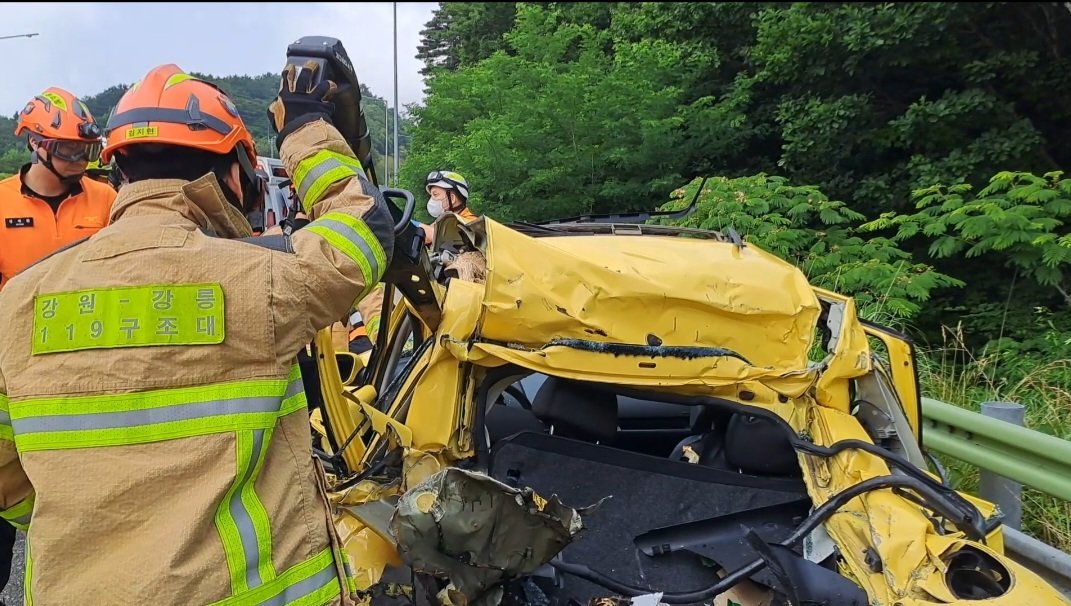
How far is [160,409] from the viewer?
1.29 meters

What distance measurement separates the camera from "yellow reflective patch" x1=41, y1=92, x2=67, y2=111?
3805 millimetres

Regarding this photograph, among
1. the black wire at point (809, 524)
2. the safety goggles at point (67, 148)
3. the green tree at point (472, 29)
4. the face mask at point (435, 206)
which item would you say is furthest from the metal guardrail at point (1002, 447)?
the green tree at point (472, 29)

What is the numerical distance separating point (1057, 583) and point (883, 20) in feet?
19.6

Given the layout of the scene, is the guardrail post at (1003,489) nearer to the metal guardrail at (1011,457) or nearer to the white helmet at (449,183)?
the metal guardrail at (1011,457)

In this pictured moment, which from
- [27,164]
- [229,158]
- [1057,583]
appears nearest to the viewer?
[229,158]

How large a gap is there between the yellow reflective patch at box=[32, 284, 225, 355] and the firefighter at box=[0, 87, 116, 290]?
2.67 m

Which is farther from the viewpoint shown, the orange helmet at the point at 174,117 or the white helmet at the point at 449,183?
the white helmet at the point at 449,183

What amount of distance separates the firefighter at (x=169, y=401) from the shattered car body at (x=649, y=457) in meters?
0.70

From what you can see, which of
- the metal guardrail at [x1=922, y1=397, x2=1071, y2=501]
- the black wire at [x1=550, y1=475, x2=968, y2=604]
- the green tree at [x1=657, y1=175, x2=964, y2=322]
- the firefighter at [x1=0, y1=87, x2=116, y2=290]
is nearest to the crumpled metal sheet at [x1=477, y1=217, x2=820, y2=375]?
the black wire at [x1=550, y1=475, x2=968, y2=604]

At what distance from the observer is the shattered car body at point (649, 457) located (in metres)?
2.04

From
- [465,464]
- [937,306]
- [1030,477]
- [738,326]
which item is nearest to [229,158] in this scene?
[465,464]

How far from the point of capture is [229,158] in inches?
63.9

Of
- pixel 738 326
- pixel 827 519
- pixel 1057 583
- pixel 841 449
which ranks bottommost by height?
pixel 1057 583

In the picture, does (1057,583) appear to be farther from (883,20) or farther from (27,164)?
(883,20)
